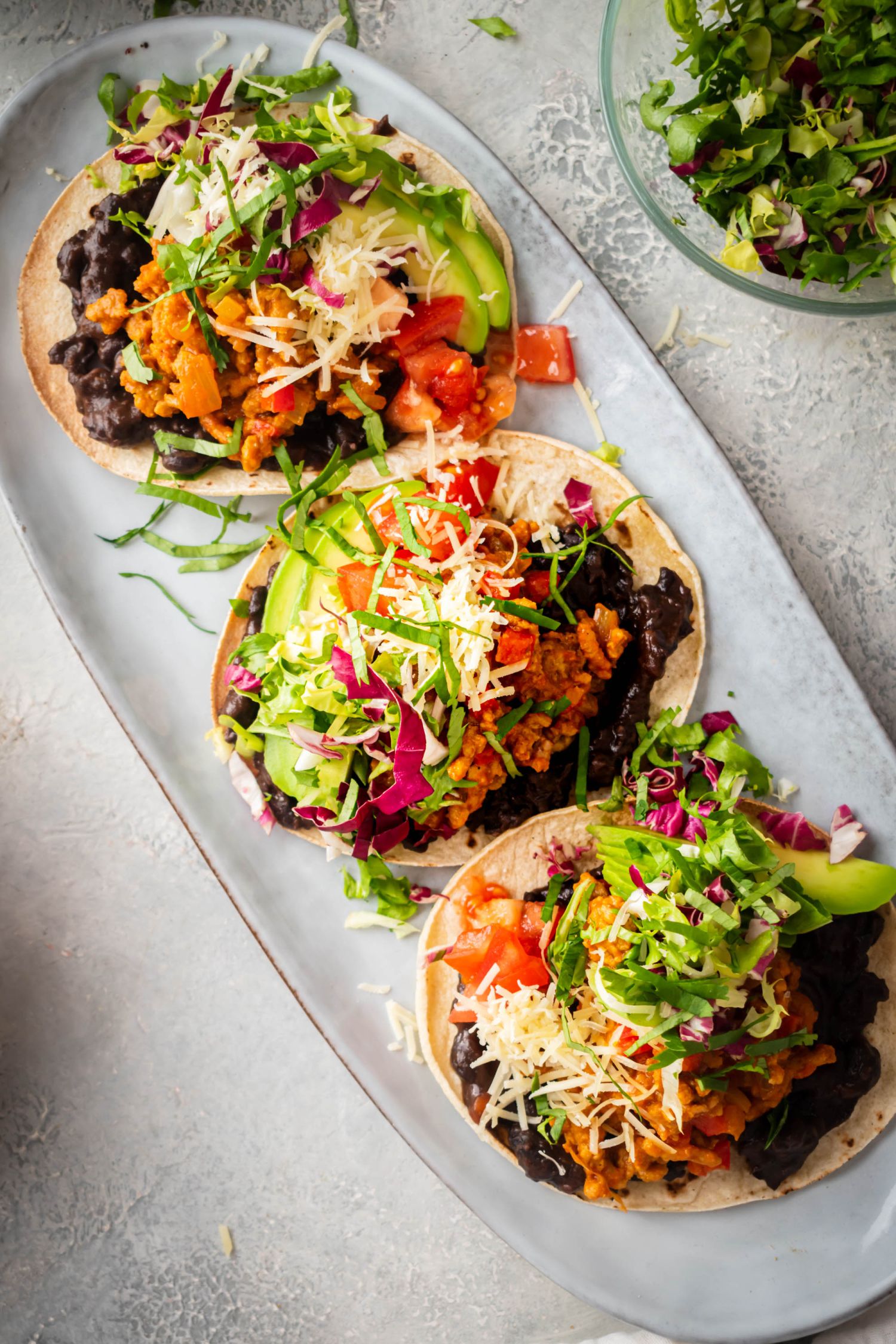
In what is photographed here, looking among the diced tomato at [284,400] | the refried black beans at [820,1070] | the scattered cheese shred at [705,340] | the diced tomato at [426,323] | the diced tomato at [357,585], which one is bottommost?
the refried black beans at [820,1070]

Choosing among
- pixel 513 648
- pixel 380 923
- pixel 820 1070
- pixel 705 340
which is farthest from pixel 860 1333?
pixel 705 340

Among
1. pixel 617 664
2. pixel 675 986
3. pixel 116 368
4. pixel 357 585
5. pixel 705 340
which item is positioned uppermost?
pixel 116 368

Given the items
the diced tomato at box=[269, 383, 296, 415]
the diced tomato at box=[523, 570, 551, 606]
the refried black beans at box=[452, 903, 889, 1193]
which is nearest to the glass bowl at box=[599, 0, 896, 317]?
the diced tomato at box=[523, 570, 551, 606]

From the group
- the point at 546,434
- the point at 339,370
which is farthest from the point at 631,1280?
the point at 339,370

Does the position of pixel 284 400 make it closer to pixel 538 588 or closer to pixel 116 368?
pixel 116 368

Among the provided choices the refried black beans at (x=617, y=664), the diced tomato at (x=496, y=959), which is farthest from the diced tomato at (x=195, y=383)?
the diced tomato at (x=496, y=959)

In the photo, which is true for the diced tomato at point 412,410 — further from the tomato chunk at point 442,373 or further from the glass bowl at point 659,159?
the glass bowl at point 659,159
